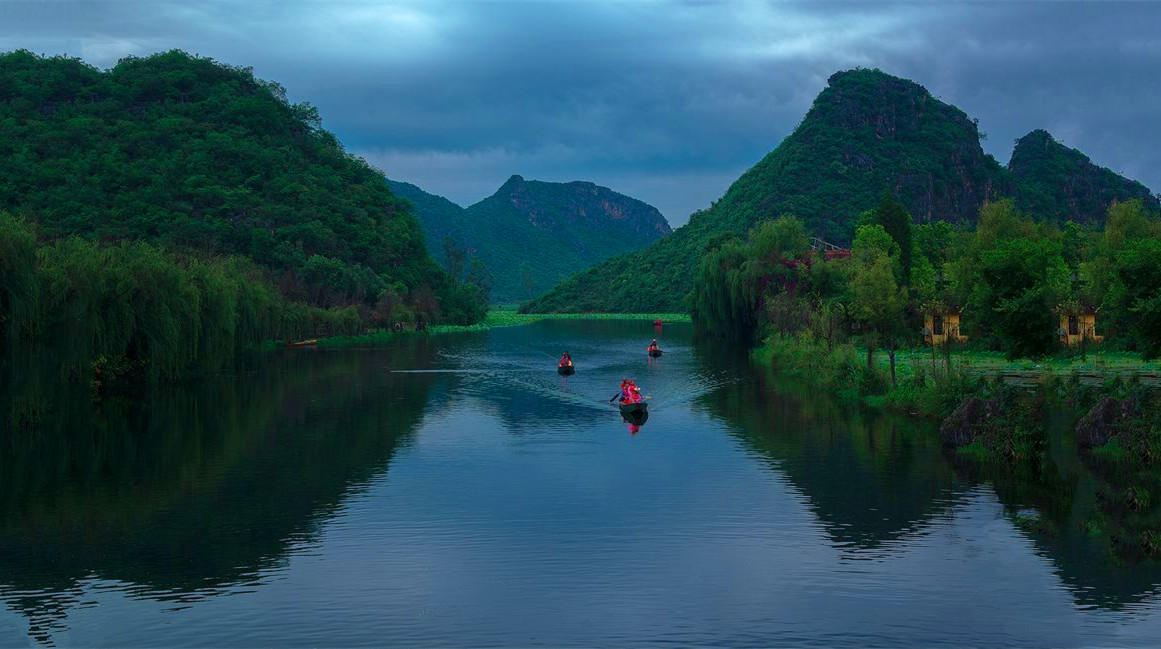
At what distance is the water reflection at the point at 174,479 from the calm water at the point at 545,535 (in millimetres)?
126

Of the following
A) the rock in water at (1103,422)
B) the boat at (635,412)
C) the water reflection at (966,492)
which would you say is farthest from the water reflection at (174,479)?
the rock in water at (1103,422)

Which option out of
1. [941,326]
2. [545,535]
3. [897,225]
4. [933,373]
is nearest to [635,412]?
A: [933,373]

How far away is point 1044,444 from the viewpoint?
34.4 metres

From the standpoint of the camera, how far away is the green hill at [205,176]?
5079 inches

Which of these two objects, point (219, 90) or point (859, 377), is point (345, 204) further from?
point (859, 377)

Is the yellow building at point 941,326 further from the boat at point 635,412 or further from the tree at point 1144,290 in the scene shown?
the tree at point 1144,290

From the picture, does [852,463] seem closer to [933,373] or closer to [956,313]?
[933,373]

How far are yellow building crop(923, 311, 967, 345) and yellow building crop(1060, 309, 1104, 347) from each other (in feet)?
21.3

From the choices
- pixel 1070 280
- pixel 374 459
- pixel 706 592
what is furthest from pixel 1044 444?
pixel 1070 280

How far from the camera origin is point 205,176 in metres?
146

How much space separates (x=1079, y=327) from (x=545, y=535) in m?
56.9

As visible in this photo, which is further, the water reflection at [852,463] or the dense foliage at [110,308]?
the dense foliage at [110,308]

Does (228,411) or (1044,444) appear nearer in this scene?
(1044,444)

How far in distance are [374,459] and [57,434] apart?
45.8 feet
